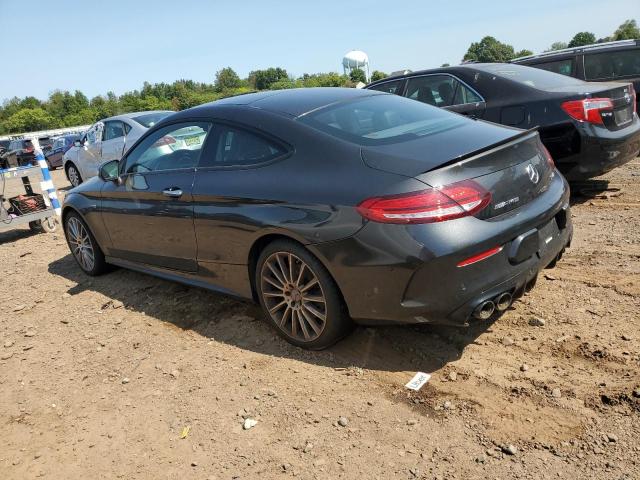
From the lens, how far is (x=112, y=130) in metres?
11.1

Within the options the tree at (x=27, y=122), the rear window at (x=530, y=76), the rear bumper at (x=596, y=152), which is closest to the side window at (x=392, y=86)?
the rear window at (x=530, y=76)

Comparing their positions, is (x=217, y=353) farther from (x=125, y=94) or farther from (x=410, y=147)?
(x=125, y=94)

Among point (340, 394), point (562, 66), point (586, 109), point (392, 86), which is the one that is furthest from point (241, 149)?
point (562, 66)

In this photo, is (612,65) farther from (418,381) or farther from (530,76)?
(418,381)

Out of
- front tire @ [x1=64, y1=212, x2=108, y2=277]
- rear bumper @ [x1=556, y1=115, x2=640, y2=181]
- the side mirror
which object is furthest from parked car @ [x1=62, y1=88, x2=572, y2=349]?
rear bumper @ [x1=556, y1=115, x2=640, y2=181]

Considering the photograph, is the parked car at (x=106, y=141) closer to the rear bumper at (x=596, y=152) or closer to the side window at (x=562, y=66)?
the side window at (x=562, y=66)

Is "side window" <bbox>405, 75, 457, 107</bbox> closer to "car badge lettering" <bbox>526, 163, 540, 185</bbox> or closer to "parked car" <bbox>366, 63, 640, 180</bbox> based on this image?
"parked car" <bbox>366, 63, 640, 180</bbox>

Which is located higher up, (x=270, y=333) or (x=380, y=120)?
(x=380, y=120)

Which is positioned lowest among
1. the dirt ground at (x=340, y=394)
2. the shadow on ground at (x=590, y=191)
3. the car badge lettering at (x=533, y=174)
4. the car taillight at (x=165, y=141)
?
the dirt ground at (x=340, y=394)

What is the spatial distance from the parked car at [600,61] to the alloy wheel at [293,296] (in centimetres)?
713

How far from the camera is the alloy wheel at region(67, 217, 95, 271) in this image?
555 cm

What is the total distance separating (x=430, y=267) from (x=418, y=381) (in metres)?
0.73

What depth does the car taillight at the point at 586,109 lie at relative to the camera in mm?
5262

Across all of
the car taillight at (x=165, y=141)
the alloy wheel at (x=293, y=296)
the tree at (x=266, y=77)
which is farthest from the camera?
the tree at (x=266, y=77)
